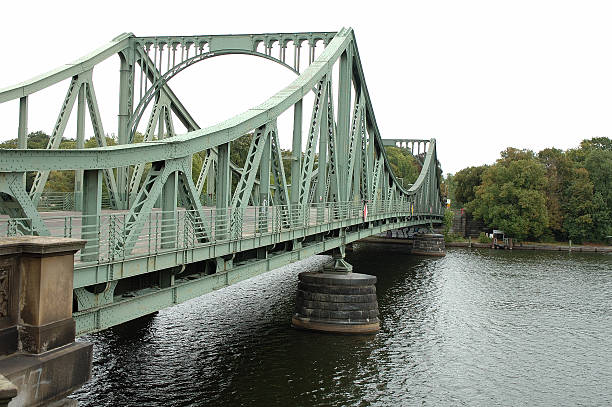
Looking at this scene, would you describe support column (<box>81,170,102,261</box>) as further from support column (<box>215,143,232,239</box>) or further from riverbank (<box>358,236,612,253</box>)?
riverbank (<box>358,236,612,253</box>)

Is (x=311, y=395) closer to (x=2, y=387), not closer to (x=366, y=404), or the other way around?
(x=366, y=404)

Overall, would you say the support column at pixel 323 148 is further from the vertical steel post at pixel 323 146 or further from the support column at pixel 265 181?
the support column at pixel 265 181

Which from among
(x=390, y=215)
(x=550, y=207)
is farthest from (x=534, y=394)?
(x=550, y=207)

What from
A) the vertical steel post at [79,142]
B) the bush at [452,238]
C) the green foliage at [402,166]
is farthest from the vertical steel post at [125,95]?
the green foliage at [402,166]

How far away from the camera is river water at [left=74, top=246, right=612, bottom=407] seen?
17.4 metres

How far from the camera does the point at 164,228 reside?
15859 mm

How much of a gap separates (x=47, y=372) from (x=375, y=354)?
16.3 m

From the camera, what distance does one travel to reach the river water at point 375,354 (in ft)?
57.0

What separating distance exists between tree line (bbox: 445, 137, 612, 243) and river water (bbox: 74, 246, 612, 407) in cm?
3675

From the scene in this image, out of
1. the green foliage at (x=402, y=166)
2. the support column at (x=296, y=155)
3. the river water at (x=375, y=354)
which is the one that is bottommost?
the river water at (x=375, y=354)

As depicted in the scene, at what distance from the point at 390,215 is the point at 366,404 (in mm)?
23262

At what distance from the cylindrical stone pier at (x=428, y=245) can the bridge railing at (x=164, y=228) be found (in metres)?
35.1

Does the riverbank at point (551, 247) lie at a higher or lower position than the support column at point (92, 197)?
lower

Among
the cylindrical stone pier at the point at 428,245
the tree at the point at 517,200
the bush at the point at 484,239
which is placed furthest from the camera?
the bush at the point at 484,239
